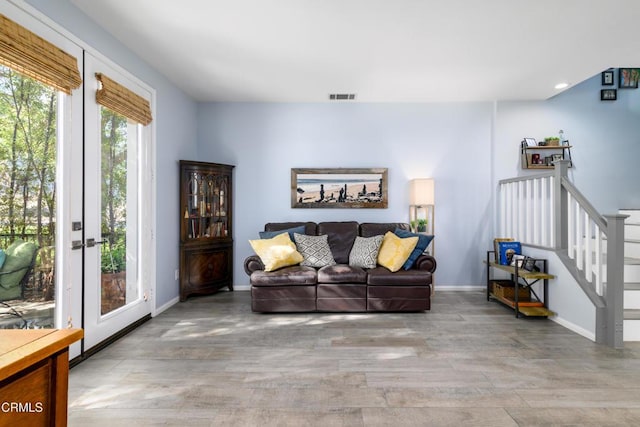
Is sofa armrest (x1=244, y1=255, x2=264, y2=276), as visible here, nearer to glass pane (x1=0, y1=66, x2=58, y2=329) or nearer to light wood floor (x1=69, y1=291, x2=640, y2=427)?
light wood floor (x1=69, y1=291, x2=640, y2=427)

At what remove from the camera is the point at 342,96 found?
490cm

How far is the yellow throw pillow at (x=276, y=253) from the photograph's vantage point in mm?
4168

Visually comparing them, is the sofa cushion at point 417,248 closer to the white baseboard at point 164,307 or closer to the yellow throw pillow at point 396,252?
the yellow throw pillow at point 396,252

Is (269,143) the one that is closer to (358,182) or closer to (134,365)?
(358,182)

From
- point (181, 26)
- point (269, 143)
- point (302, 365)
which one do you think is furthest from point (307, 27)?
point (302, 365)

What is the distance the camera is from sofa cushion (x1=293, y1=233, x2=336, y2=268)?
14.5 feet

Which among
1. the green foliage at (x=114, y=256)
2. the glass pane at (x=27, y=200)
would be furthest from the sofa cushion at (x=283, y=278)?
the glass pane at (x=27, y=200)

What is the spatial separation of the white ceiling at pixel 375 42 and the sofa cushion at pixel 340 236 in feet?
5.99

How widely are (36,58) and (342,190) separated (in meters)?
3.71

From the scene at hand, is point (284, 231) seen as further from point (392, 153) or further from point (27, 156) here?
point (27, 156)

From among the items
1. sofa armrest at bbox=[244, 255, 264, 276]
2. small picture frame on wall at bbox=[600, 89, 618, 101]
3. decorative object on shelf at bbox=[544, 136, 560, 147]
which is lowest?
sofa armrest at bbox=[244, 255, 264, 276]

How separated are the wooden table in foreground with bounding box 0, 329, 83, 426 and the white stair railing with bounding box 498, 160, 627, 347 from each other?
3933 millimetres

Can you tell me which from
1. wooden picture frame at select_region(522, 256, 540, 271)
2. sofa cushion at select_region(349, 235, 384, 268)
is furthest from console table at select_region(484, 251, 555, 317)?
sofa cushion at select_region(349, 235, 384, 268)

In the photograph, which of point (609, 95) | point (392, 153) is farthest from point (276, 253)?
point (609, 95)
